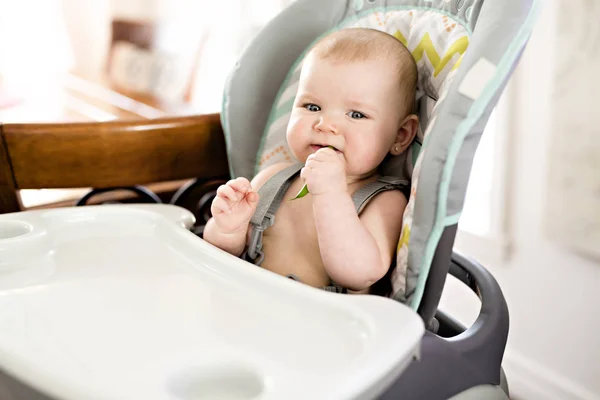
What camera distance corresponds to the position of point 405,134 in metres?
0.85

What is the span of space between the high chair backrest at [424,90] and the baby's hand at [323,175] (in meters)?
0.09

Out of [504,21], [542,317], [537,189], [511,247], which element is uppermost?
[504,21]

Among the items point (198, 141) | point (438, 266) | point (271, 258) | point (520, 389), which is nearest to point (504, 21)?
point (438, 266)

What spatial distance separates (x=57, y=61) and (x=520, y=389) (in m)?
2.76

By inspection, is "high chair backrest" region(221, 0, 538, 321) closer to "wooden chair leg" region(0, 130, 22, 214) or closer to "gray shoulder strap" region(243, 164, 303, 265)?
"gray shoulder strap" region(243, 164, 303, 265)

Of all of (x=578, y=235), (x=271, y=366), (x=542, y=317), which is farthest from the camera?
(x=542, y=317)

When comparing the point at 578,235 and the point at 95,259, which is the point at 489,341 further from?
the point at 578,235

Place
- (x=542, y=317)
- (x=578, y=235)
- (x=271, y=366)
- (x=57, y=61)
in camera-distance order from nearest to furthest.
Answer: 1. (x=271, y=366)
2. (x=578, y=235)
3. (x=542, y=317)
4. (x=57, y=61)

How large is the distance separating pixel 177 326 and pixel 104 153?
426 millimetres

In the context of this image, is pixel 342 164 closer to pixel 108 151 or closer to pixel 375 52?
pixel 375 52

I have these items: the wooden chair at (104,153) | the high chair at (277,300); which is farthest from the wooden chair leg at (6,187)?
the high chair at (277,300)

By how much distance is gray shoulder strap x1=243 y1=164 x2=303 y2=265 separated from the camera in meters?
0.86

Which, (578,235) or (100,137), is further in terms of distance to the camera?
(578,235)

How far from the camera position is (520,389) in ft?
4.79
